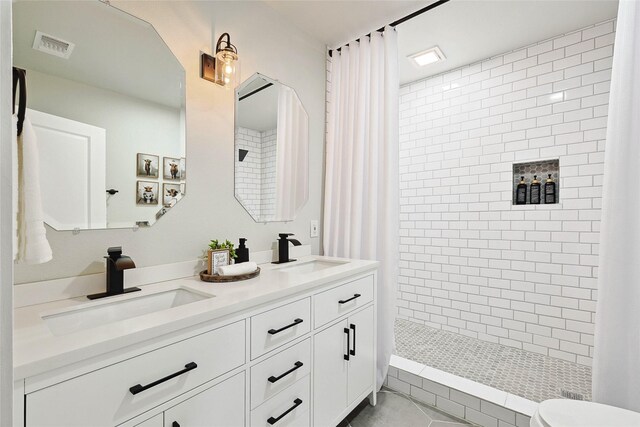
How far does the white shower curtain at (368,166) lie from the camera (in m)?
2.06

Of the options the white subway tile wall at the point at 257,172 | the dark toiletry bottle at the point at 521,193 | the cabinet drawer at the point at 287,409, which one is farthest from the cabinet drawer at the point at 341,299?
the dark toiletry bottle at the point at 521,193

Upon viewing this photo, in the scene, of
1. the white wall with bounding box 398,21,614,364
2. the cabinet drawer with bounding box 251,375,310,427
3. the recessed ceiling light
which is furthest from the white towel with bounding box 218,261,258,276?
the recessed ceiling light

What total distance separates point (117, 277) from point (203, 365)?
20.9 inches

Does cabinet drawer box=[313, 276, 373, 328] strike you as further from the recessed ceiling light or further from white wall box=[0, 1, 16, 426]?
the recessed ceiling light

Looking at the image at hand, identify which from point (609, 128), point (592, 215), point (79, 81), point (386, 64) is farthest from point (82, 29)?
point (592, 215)

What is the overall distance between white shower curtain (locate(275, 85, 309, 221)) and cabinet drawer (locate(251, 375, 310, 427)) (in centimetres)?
104

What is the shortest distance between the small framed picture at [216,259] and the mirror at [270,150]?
0.39 m

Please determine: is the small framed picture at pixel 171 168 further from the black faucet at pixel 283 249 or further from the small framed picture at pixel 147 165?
the black faucet at pixel 283 249

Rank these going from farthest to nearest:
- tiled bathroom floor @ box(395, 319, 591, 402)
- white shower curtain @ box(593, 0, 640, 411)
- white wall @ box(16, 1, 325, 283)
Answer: tiled bathroom floor @ box(395, 319, 591, 402) < white shower curtain @ box(593, 0, 640, 411) < white wall @ box(16, 1, 325, 283)

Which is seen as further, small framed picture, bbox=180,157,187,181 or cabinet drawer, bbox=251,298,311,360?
small framed picture, bbox=180,157,187,181

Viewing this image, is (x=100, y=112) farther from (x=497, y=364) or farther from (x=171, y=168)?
(x=497, y=364)

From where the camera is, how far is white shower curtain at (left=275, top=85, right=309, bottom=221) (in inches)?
79.7

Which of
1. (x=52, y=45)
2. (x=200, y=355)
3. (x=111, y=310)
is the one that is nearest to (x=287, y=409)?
(x=200, y=355)

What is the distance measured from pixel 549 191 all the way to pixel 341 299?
83.8 inches
